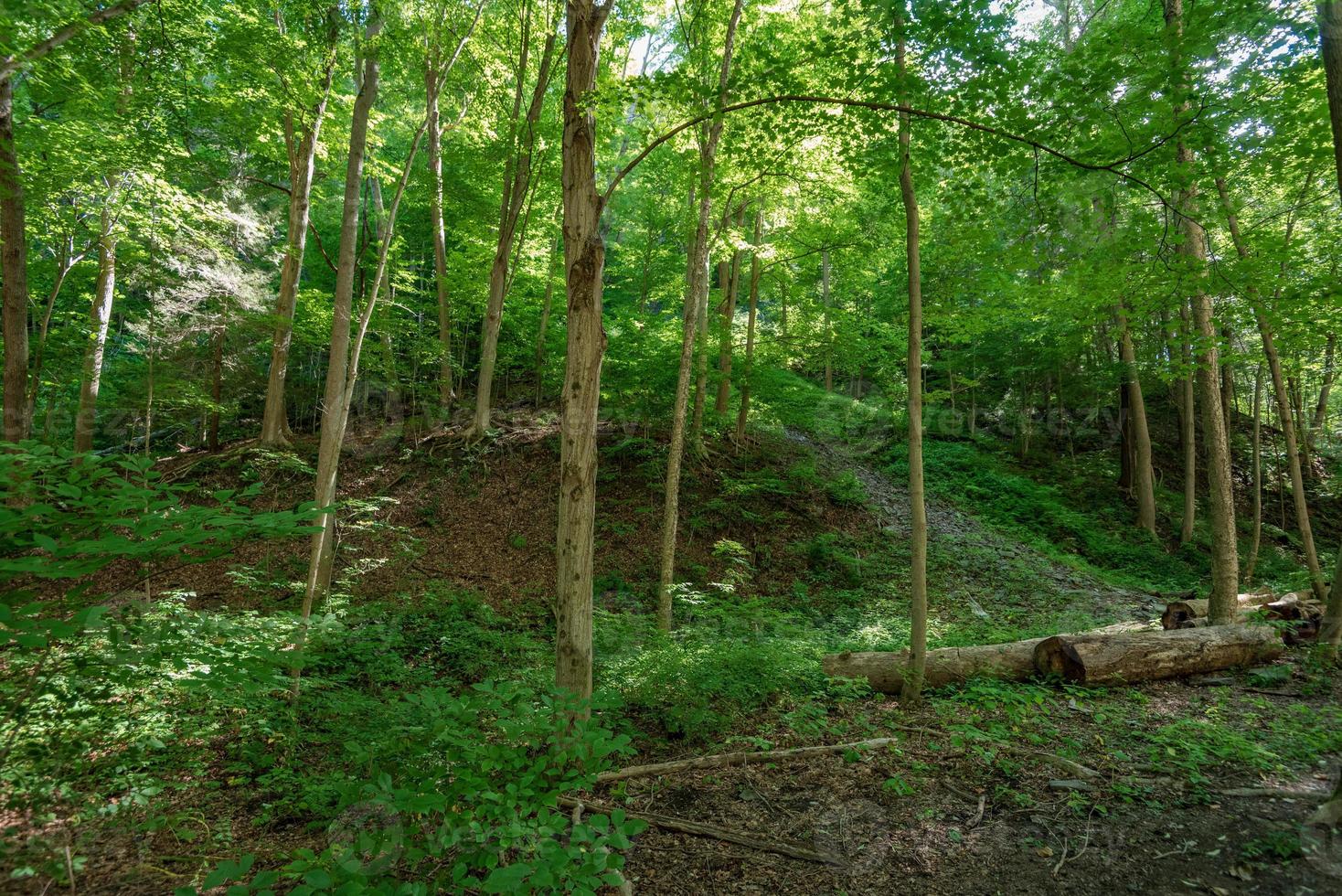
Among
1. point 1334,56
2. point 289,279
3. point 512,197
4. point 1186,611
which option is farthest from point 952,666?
point 289,279

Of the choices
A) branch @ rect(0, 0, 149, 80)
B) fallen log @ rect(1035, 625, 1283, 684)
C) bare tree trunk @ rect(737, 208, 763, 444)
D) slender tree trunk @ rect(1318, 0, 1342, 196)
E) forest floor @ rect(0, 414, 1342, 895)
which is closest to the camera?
forest floor @ rect(0, 414, 1342, 895)

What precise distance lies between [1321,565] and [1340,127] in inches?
526

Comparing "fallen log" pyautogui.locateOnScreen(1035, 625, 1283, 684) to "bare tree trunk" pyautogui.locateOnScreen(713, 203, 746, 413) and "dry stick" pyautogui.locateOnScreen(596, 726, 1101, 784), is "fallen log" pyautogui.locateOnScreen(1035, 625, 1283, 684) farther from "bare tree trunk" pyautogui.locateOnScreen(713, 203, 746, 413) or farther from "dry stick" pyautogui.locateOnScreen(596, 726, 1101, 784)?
"bare tree trunk" pyautogui.locateOnScreen(713, 203, 746, 413)

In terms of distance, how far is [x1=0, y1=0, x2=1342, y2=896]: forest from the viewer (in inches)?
116

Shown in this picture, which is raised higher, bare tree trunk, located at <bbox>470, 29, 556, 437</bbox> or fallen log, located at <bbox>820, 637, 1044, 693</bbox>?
bare tree trunk, located at <bbox>470, 29, 556, 437</bbox>

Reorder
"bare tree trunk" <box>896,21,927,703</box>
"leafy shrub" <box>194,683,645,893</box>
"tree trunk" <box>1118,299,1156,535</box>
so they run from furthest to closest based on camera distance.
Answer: "tree trunk" <box>1118,299,1156,535</box> → "bare tree trunk" <box>896,21,927,703</box> → "leafy shrub" <box>194,683,645,893</box>

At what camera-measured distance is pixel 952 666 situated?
6.15m

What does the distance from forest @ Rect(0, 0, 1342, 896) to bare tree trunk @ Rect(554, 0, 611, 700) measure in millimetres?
31

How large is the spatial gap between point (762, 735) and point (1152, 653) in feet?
14.0

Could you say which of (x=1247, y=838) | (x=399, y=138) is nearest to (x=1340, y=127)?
(x=1247, y=838)

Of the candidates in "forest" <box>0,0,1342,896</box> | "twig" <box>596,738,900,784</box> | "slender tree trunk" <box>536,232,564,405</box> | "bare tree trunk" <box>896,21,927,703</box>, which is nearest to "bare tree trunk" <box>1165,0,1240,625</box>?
"forest" <box>0,0,1342,896</box>

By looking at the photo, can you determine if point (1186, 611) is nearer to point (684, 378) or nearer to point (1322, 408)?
point (684, 378)

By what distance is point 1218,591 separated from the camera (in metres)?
7.24

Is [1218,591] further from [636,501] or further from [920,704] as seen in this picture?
[636,501]
